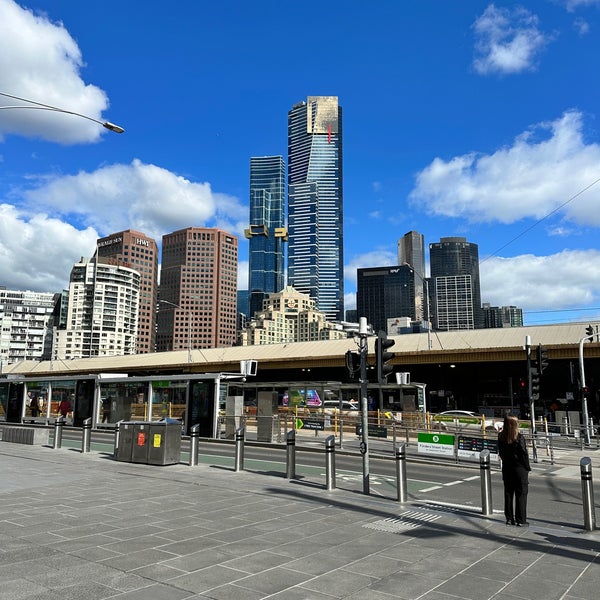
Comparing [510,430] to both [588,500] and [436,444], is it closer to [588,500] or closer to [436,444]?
[588,500]

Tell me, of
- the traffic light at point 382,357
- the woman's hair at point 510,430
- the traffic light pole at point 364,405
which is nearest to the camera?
the woman's hair at point 510,430

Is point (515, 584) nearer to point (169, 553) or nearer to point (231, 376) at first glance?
point (169, 553)

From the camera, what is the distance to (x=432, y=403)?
51.9 metres

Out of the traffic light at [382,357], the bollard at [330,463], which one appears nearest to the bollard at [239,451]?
the bollard at [330,463]

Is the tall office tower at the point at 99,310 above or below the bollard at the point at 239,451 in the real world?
above

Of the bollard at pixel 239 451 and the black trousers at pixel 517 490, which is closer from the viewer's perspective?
the black trousers at pixel 517 490

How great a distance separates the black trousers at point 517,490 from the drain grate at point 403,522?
3.97ft

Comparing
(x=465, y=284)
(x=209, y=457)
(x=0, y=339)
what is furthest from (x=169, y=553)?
(x=0, y=339)

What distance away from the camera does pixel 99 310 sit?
18700cm

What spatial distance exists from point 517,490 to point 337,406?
26.5 meters

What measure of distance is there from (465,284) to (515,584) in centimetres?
14239

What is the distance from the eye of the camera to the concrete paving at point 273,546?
552cm

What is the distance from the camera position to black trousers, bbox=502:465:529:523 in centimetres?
834

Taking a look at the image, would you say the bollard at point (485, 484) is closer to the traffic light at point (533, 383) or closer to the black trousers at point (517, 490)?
the black trousers at point (517, 490)
